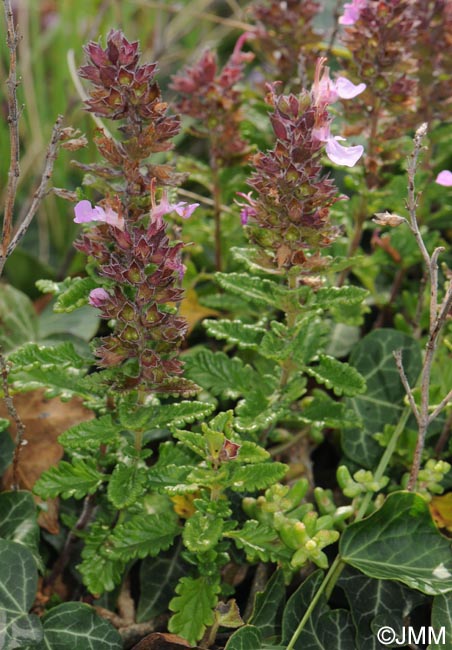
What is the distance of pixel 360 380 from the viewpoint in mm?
1325

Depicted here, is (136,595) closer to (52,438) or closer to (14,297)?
(52,438)

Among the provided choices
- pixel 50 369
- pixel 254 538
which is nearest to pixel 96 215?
pixel 50 369

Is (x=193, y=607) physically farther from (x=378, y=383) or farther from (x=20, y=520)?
(x=378, y=383)

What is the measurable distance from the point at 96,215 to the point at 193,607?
65 centimetres

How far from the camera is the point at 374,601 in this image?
1333mm

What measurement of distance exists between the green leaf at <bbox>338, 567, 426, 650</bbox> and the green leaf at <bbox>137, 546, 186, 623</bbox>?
301 millimetres

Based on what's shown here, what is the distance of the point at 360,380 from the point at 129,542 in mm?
469

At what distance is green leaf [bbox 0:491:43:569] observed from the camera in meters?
1.34

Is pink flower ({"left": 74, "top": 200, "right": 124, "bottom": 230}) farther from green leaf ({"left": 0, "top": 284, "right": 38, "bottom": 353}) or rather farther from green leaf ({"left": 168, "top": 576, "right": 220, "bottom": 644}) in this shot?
green leaf ({"left": 0, "top": 284, "right": 38, "bottom": 353})

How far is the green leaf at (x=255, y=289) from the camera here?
1312 millimetres

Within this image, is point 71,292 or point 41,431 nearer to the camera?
point 71,292

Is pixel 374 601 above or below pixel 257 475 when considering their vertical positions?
below

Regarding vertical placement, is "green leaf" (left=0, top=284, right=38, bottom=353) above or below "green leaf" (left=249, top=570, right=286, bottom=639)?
above

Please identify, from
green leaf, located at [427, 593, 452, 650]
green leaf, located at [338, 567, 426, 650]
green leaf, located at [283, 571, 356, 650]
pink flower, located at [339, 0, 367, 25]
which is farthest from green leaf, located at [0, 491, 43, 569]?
pink flower, located at [339, 0, 367, 25]
